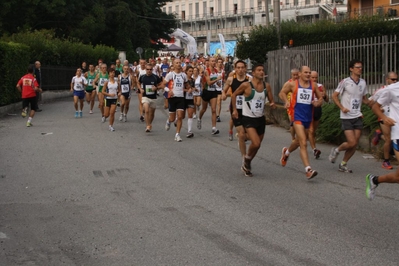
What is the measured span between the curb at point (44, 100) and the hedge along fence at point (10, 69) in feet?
0.76

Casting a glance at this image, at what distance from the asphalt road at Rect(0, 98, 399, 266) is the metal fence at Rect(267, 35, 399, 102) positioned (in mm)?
2052

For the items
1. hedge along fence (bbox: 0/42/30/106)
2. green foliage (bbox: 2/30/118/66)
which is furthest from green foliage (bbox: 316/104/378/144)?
green foliage (bbox: 2/30/118/66)

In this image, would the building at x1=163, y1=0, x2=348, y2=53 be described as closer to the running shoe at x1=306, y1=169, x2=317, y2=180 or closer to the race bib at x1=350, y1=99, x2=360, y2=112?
the race bib at x1=350, y1=99, x2=360, y2=112

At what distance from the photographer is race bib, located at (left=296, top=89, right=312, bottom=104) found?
11.0 m

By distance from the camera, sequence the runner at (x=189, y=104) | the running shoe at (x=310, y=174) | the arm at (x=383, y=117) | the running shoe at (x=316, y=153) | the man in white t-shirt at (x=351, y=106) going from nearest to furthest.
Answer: the arm at (x=383, y=117), the running shoe at (x=310, y=174), the man in white t-shirt at (x=351, y=106), the running shoe at (x=316, y=153), the runner at (x=189, y=104)

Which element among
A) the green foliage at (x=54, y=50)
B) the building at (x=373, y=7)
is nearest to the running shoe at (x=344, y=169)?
the green foliage at (x=54, y=50)

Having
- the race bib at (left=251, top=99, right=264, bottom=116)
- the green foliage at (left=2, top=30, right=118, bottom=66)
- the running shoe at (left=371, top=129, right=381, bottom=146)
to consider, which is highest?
the green foliage at (left=2, top=30, right=118, bottom=66)

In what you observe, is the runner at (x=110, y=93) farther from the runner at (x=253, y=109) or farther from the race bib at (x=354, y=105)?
the race bib at (x=354, y=105)

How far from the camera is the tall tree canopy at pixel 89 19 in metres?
46.0

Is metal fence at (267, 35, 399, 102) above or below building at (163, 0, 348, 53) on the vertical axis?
below

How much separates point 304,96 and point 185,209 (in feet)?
11.9

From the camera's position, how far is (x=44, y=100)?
33.2 m

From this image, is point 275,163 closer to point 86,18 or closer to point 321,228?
point 321,228

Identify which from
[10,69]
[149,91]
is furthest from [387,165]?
[10,69]
